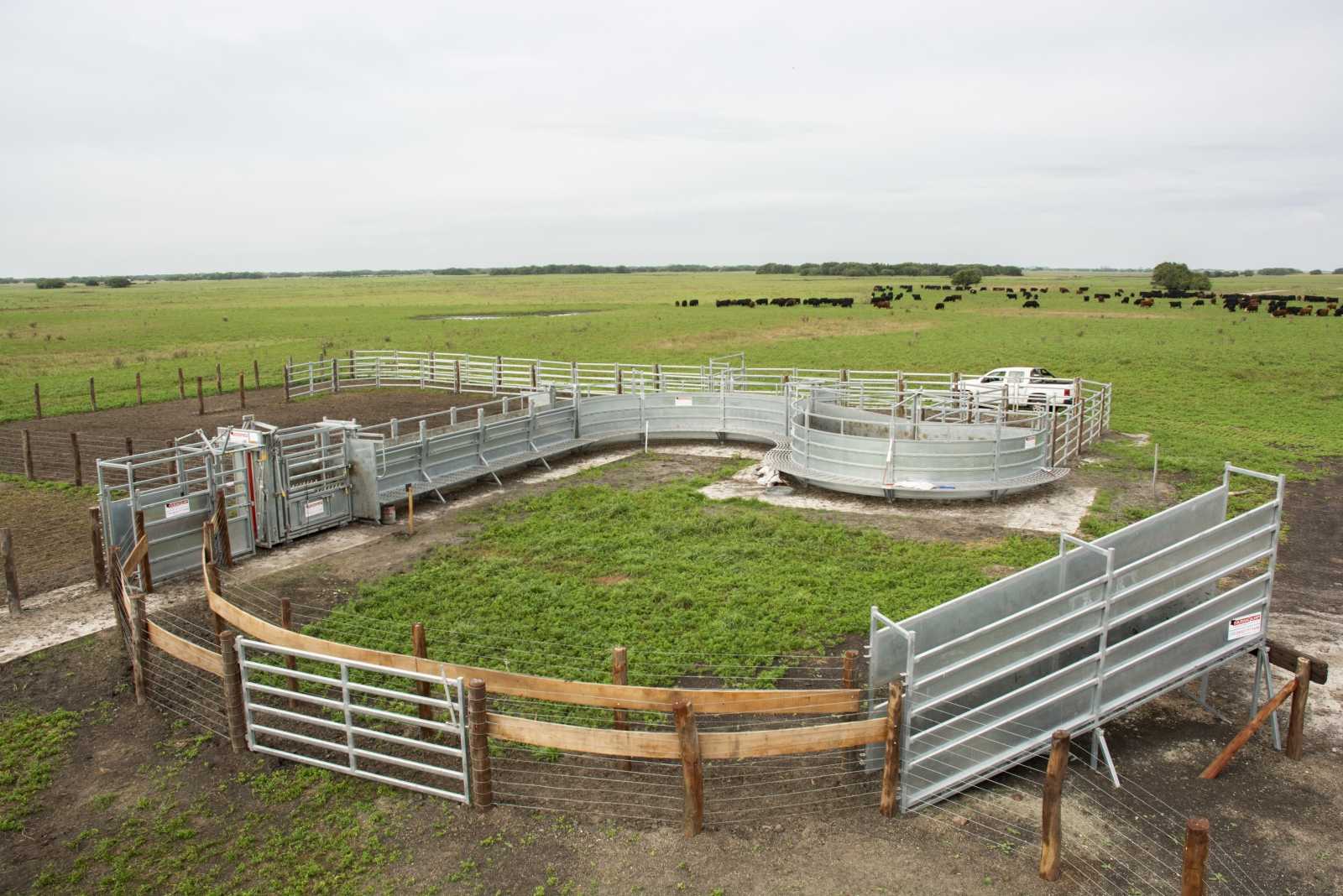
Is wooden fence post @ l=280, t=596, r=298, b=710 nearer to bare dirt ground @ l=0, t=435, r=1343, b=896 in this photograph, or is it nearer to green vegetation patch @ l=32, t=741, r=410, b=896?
bare dirt ground @ l=0, t=435, r=1343, b=896

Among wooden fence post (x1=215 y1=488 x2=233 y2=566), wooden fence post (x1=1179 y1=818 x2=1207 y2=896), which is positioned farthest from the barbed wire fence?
wooden fence post (x1=215 y1=488 x2=233 y2=566)

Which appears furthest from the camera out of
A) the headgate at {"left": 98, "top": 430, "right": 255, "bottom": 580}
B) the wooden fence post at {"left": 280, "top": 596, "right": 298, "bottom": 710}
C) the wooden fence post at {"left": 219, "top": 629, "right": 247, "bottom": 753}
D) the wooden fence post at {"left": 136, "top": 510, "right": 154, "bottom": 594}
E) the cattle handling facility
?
the cattle handling facility

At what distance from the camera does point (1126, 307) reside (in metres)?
75.8

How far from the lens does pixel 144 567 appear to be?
12.4 metres

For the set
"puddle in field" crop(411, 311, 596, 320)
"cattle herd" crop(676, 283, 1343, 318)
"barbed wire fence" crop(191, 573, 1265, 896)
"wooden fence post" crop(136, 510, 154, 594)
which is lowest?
"barbed wire fence" crop(191, 573, 1265, 896)

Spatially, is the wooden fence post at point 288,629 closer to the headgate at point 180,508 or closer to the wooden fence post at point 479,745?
the wooden fence post at point 479,745

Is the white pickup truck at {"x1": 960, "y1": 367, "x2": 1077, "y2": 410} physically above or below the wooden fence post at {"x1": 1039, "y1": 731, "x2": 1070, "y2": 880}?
above

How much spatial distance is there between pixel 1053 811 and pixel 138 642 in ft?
26.3

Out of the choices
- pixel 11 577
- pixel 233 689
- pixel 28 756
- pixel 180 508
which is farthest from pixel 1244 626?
pixel 11 577

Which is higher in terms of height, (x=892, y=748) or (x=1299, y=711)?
(x=892, y=748)

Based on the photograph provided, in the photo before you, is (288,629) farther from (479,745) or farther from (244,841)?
(479,745)

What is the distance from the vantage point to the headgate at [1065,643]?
7012 millimetres

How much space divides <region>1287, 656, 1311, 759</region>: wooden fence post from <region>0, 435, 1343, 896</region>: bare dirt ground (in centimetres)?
11

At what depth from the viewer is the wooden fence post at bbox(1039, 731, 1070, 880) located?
597 centimetres
